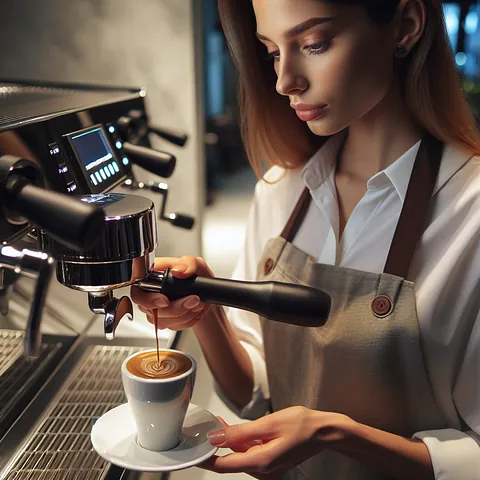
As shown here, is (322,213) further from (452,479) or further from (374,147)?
(452,479)

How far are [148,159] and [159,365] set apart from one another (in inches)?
14.1

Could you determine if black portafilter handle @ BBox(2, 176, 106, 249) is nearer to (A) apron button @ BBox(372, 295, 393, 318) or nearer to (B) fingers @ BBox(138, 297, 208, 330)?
(B) fingers @ BBox(138, 297, 208, 330)

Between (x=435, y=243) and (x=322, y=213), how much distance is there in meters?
0.20

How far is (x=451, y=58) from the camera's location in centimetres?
79

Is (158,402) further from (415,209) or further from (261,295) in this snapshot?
(415,209)

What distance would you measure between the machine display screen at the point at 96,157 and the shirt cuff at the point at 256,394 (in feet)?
1.22

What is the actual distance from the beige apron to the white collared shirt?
0.06ft

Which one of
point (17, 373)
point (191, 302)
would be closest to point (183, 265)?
point (191, 302)

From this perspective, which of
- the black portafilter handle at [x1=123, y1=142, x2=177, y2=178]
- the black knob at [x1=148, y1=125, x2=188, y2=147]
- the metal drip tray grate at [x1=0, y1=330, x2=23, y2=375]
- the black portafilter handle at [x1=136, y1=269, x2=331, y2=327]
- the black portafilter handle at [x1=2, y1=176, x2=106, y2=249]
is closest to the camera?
the black portafilter handle at [x1=2, y1=176, x2=106, y2=249]

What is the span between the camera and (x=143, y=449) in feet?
1.89

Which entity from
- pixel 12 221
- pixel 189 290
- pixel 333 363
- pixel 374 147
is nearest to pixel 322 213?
pixel 374 147

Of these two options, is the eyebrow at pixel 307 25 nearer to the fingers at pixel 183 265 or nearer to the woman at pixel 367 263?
the woman at pixel 367 263

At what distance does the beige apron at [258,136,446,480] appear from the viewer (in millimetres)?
745

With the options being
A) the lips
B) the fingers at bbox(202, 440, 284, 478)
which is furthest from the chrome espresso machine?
the lips
